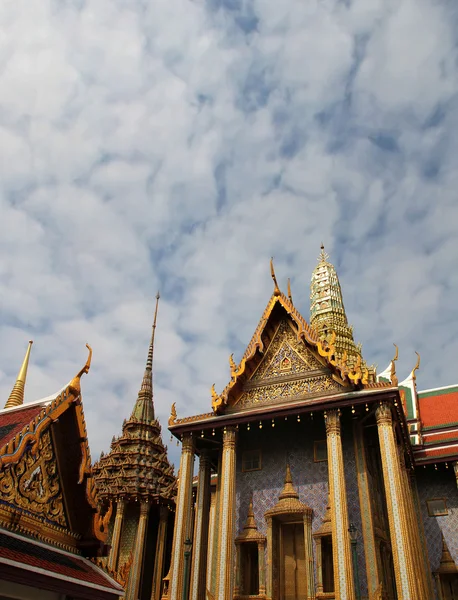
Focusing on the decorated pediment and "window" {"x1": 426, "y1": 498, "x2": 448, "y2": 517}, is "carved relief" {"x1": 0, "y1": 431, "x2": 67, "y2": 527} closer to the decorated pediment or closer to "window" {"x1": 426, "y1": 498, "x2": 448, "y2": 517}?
the decorated pediment

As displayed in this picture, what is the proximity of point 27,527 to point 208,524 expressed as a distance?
11.6m

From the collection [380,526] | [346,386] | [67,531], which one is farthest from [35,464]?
[380,526]

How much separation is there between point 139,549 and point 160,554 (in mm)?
1135

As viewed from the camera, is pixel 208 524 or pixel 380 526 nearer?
pixel 380 526

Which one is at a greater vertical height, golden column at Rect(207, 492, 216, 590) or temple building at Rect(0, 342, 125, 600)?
golden column at Rect(207, 492, 216, 590)

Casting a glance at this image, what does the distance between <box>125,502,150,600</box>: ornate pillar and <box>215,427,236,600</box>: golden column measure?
8.39 metres

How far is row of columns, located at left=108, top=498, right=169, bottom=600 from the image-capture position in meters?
20.3

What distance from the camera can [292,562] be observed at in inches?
556

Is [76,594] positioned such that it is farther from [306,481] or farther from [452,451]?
[452,451]

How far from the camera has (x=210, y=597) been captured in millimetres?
13281

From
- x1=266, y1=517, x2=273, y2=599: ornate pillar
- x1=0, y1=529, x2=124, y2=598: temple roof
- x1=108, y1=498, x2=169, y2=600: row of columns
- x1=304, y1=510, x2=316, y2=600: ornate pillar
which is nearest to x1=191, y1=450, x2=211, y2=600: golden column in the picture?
x1=266, y1=517, x2=273, y2=599: ornate pillar

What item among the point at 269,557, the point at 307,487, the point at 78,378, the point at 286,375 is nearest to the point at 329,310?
the point at 286,375

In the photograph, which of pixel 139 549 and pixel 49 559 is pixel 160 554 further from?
pixel 49 559

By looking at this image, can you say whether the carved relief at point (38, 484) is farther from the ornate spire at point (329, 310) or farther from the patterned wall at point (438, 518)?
the ornate spire at point (329, 310)
